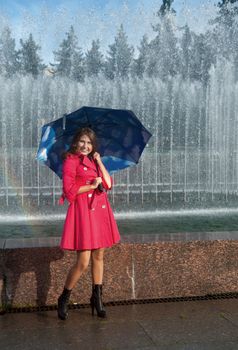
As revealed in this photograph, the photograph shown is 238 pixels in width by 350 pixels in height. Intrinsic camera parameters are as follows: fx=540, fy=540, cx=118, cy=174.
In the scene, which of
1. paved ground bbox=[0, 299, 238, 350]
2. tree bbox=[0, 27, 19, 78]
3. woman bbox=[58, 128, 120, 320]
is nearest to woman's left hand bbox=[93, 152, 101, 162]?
woman bbox=[58, 128, 120, 320]

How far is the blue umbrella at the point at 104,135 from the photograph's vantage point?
4.04 m

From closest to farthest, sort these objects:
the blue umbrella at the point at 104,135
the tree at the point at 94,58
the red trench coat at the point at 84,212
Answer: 1. the red trench coat at the point at 84,212
2. the blue umbrella at the point at 104,135
3. the tree at the point at 94,58

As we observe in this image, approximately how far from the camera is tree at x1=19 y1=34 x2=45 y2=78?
175 feet

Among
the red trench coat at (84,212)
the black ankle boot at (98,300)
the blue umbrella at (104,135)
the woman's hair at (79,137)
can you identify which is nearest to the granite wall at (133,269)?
the black ankle boot at (98,300)

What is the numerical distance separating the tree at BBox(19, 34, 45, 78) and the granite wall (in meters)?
49.6

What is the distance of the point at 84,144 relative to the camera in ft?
12.8

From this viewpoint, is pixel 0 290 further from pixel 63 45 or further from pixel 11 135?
pixel 63 45

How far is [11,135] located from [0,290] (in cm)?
1403

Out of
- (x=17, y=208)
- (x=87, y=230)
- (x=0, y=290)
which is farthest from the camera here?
(x=17, y=208)

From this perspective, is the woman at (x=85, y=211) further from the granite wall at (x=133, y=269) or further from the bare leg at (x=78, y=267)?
the granite wall at (x=133, y=269)

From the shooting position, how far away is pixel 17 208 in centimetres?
1112

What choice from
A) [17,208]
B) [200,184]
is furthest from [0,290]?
[200,184]

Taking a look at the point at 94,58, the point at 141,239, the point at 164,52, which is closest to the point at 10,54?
the point at 94,58

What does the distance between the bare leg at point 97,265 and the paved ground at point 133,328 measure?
0.32 metres
